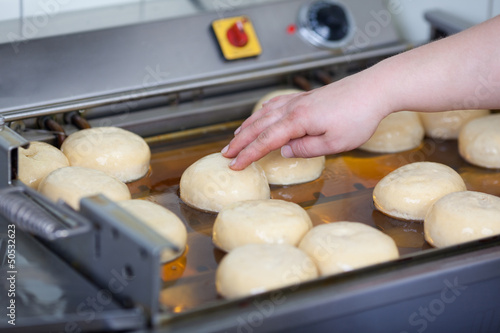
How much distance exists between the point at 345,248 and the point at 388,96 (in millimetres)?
439

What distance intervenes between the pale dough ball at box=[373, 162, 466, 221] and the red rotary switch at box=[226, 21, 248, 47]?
26.2 inches

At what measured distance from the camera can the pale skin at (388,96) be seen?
1.44m

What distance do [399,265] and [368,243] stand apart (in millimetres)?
144

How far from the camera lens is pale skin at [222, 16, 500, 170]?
1436 mm

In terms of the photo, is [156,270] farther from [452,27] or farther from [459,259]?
[452,27]

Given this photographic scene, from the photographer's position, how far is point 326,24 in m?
2.10

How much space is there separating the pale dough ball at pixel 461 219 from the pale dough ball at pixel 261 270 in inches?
14.9

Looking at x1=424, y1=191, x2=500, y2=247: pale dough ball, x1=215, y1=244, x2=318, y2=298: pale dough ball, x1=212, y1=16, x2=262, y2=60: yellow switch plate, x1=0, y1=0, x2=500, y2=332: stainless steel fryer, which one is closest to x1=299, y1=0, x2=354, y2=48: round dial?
x1=0, y1=0, x2=500, y2=332: stainless steel fryer

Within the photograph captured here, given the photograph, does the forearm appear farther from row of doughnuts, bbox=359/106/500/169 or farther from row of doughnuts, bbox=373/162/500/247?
row of doughnuts, bbox=359/106/500/169

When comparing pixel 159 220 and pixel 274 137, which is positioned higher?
pixel 274 137

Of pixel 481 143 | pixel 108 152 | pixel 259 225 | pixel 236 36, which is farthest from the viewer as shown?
pixel 236 36

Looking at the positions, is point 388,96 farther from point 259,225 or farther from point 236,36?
point 236,36

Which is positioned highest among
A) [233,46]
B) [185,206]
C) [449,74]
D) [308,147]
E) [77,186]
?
[449,74]

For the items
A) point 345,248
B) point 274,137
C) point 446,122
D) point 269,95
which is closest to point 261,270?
point 345,248
